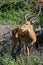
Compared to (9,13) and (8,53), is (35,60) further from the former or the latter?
(9,13)

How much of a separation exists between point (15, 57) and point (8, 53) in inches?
4.7

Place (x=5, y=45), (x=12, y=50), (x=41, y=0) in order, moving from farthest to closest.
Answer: (x=5, y=45) → (x=12, y=50) → (x=41, y=0)

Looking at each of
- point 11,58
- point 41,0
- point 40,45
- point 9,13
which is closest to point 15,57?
point 11,58

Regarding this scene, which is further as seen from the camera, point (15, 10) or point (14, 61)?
point (15, 10)

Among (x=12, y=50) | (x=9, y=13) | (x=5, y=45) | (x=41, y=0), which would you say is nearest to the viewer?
(x=41, y=0)

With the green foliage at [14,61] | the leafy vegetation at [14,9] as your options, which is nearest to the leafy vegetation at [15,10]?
the leafy vegetation at [14,9]

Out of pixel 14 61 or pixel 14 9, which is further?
pixel 14 9

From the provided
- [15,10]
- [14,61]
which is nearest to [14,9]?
[15,10]

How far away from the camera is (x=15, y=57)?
13.5 feet

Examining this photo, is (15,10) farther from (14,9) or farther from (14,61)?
(14,61)

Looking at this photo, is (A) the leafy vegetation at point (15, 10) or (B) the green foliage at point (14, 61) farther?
(A) the leafy vegetation at point (15, 10)

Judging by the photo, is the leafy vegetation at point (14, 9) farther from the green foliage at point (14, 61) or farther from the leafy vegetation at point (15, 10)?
the green foliage at point (14, 61)

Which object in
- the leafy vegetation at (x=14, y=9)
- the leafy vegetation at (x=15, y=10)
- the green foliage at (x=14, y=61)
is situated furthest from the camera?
the leafy vegetation at (x=14, y=9)

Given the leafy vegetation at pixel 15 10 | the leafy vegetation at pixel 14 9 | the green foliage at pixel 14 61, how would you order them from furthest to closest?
the leafy vegetation at pixel 14 9 → the leafy vegetation at pixel 15 10 → the green foliage at pixel 14 61
